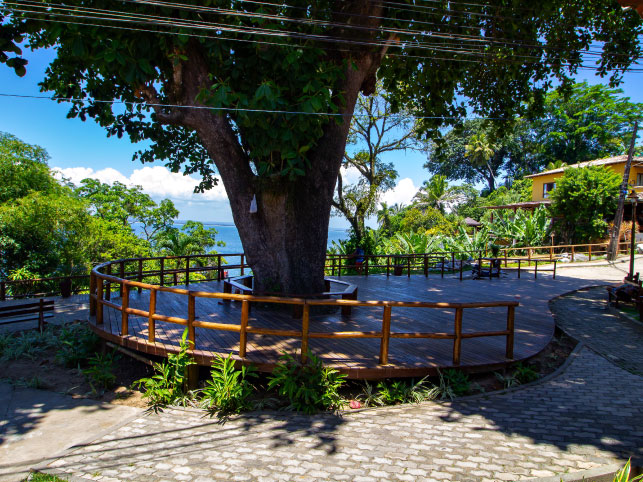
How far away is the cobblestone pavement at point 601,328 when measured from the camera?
7.29 m

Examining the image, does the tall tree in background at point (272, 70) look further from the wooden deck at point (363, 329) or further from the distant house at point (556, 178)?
the distant house at point (556, 178)

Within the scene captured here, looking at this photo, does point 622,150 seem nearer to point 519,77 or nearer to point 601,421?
point 519,77

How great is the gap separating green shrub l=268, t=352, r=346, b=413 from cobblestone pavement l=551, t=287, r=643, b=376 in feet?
16.6

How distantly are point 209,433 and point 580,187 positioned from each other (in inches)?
1094

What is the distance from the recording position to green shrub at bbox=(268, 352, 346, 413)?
15.4ft

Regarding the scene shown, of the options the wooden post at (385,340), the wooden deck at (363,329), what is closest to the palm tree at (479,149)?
the wooden deck at (363,329)

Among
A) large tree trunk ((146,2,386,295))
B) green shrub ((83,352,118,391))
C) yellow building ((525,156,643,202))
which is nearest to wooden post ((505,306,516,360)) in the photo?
large tree trunk ((146,2,386,295))

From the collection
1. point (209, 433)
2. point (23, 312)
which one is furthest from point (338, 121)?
point (23, 312)

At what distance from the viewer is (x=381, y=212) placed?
31.8 metres

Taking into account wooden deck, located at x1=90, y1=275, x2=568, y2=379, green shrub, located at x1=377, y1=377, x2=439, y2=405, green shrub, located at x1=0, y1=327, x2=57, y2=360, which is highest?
wooden deck, located at x1=90, y1=275, x2=568, y2=379

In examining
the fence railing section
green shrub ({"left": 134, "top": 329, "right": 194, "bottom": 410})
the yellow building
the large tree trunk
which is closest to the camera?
green shrub ({"left": 134, "top": 329, "right": 194, "bottom": 410})

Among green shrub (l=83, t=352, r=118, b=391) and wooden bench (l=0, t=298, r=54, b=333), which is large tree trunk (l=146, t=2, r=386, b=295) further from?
wooden bench (l=0, t=298, r=54, b=333)

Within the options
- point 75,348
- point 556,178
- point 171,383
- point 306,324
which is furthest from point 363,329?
point 556,178

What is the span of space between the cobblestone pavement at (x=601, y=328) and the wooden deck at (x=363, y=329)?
57 centimetres
